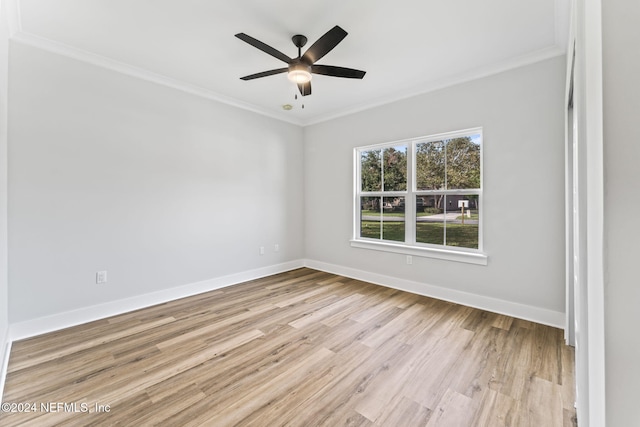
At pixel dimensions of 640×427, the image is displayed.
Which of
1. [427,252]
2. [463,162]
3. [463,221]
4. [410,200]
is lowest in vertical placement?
[427,252]

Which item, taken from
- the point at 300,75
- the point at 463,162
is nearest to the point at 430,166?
the point at 463,162

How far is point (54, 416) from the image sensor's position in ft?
5.23

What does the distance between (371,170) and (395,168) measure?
411mm

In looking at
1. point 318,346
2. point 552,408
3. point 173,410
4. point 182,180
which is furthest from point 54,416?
point 552,408

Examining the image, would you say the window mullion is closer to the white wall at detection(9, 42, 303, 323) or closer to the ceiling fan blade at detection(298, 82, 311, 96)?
the ceiling fan blade at detection(298, 82, 311, 96)

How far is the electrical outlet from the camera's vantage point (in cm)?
286

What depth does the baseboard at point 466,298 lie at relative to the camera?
2699mm

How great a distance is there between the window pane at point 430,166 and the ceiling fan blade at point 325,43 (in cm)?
200

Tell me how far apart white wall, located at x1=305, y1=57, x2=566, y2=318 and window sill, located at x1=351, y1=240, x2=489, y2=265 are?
0.24 feet

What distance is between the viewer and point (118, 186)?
299cm

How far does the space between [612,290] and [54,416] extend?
8.68 feet

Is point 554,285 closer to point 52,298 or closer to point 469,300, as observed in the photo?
point 469,300

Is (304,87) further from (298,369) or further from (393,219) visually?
(298,369)

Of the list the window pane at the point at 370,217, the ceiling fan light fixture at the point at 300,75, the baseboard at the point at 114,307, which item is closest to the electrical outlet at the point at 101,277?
the baseboard at the point at 114,307
